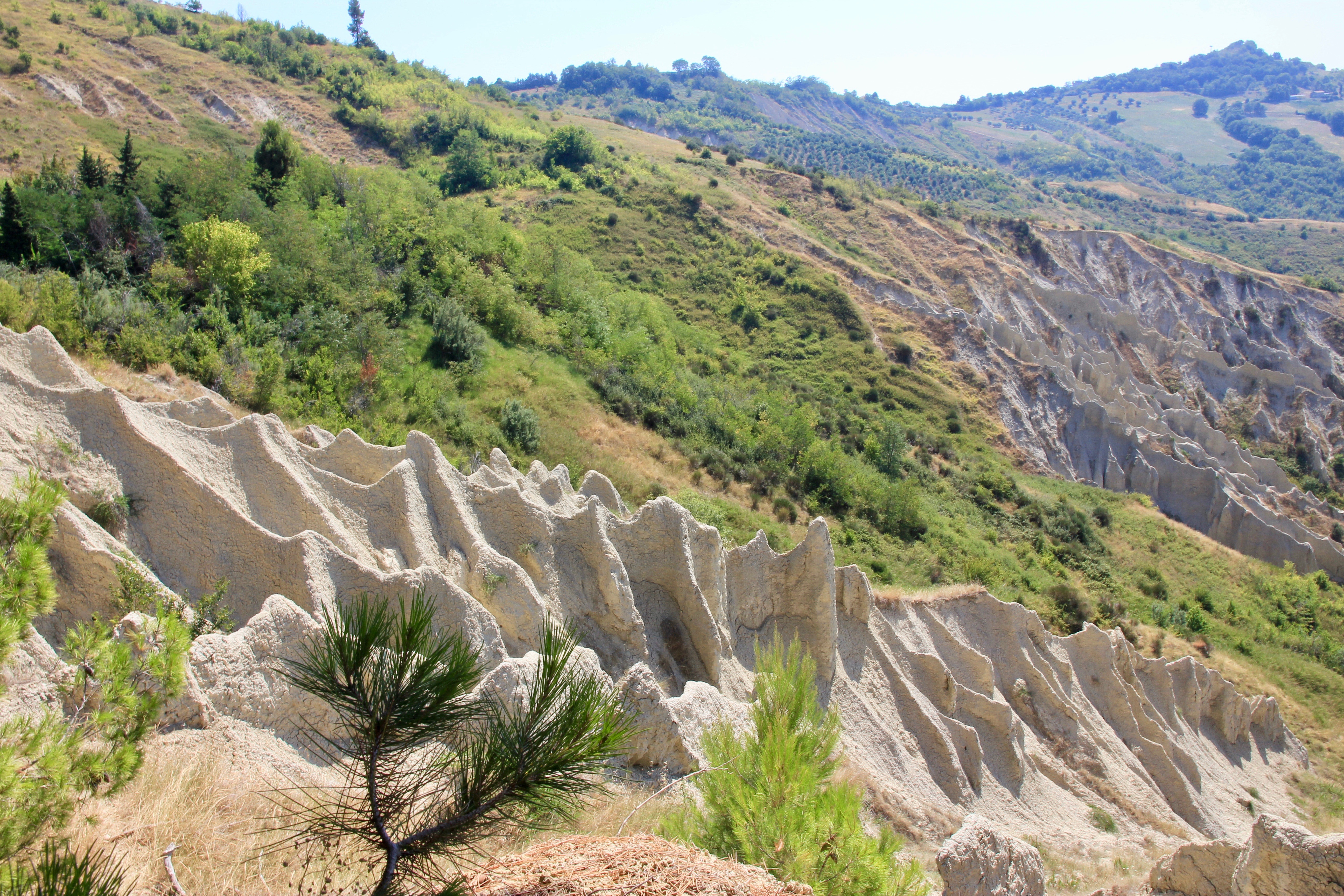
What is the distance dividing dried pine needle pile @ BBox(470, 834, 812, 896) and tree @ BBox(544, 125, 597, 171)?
70.2 metres

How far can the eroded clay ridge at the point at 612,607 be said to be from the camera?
1030cm

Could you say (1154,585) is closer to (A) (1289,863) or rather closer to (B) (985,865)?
(A) (1289,863)

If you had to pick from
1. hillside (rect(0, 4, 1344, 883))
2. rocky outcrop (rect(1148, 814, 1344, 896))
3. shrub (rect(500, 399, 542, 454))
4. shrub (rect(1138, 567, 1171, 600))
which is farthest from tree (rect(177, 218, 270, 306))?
shrub (rect(1138, 567, 1171, 600))

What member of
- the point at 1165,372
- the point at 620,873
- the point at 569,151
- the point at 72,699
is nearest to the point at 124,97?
the point at 569,151

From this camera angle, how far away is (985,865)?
9.22m

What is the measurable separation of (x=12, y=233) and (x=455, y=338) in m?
14.6

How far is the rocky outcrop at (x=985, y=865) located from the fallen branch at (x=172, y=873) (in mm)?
8182

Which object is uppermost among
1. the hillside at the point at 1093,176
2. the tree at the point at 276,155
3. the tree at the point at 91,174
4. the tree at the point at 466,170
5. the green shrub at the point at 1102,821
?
the hillside at the point at 1093,176

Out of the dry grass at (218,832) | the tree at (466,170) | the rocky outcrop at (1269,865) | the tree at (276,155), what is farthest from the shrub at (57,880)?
the tree at (466,170)

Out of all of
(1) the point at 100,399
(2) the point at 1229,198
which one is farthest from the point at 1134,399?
(2) the point at 1229,198

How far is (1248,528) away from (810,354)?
28.2 m

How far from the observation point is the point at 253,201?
30.7 m

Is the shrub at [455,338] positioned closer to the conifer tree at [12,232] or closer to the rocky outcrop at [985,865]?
the conifer tree at [12,232]

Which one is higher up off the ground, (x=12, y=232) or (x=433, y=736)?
(x=12, y=232)
